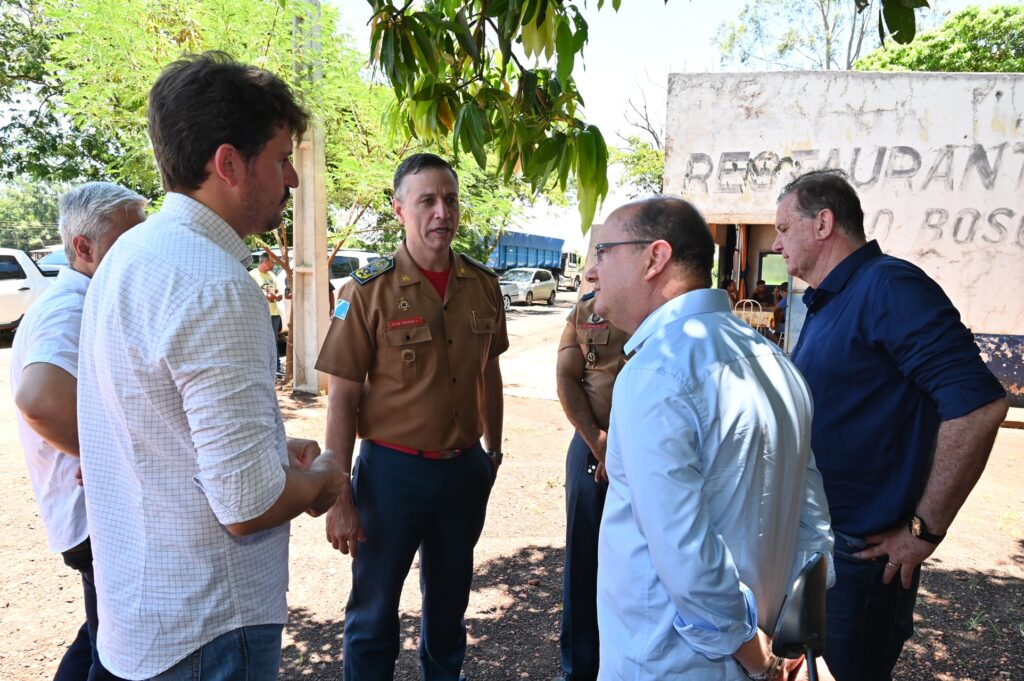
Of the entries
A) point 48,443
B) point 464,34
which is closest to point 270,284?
point 48,443

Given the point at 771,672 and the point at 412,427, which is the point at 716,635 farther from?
the point at 412,427

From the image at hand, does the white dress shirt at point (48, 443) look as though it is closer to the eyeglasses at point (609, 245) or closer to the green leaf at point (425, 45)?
the green leaf at point (425, 45)

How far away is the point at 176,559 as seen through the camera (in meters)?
1.51

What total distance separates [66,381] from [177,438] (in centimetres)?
104

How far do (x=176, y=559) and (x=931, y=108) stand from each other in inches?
416

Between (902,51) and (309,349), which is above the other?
(902,51)

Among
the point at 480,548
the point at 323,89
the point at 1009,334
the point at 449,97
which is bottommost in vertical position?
the point at 480,548

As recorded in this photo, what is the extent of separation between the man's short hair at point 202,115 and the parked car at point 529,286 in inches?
1066

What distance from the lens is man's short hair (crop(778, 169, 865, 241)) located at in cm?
257

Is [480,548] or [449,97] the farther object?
[480,548]

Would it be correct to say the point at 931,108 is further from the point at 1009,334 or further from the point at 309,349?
the point at 309,349

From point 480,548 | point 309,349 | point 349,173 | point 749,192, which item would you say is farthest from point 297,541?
point 749,192

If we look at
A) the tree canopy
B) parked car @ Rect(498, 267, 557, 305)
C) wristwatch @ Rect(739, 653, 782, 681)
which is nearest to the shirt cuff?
wristwatch @ Rect(739, 653, 782, 681)

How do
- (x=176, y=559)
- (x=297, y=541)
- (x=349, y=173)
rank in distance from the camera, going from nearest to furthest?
(x=176, y=559) < (x=297, y=541) < (x=349, y=173)
